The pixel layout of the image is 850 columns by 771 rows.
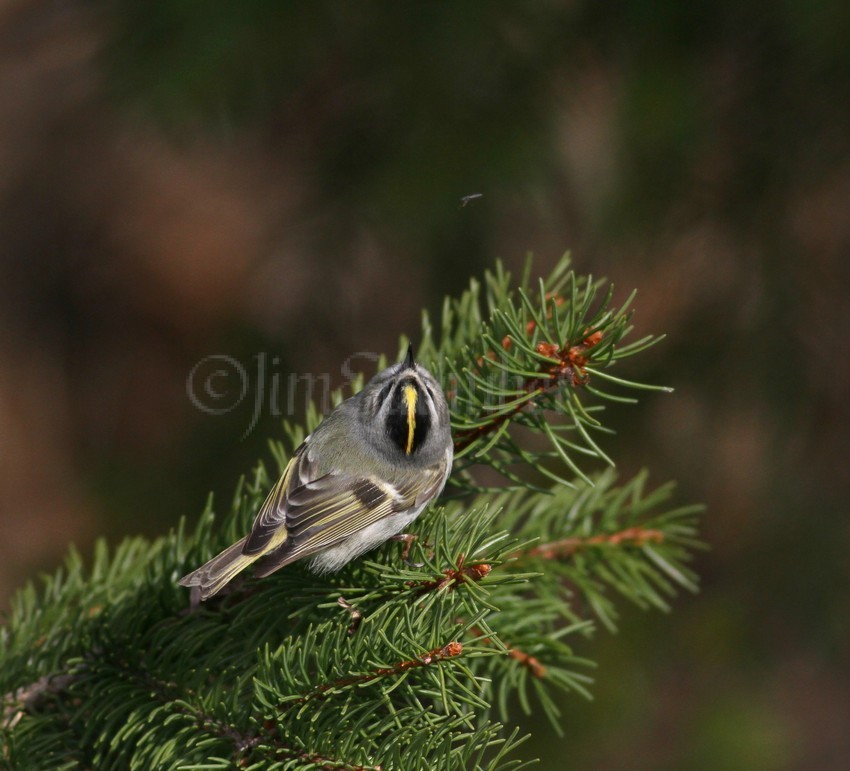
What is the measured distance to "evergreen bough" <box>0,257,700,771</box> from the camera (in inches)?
49.7

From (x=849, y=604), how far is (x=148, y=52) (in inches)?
90.1

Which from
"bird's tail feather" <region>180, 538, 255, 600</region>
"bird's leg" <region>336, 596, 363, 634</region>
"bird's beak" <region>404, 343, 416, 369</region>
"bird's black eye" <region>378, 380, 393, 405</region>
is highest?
"bird's beak" <region>404, 343, 416, 369</region>

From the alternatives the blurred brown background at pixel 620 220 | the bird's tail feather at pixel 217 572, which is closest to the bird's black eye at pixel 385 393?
the bird's tail feather at pixel 217 572

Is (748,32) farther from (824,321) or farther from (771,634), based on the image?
(771,634)

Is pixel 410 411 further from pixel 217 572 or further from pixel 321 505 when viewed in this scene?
pixel 217 572

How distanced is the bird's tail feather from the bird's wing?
2 cm

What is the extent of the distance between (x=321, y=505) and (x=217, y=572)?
15.4 inches

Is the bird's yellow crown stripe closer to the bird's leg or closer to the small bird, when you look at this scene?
the small bird

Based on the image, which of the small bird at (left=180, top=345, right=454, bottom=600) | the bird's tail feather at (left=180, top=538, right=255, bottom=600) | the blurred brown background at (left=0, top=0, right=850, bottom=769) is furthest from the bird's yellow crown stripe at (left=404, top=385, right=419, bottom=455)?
the blurred brown background at (left=0, top=0, right=850, bottom=769)

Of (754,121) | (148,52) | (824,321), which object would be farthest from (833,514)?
(148,52)

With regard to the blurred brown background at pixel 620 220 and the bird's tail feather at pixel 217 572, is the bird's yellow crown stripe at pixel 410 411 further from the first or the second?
the blurred brown background at pixel 620 220

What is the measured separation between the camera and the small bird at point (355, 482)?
1.59m

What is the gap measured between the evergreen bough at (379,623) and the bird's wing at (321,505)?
0.18ft

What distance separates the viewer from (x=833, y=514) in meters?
2.48
